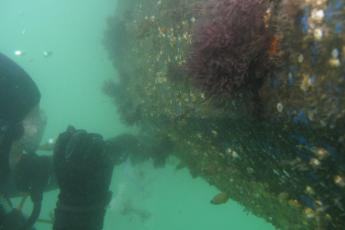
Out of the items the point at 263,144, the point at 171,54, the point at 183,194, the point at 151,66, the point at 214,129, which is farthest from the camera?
the point at 183,194

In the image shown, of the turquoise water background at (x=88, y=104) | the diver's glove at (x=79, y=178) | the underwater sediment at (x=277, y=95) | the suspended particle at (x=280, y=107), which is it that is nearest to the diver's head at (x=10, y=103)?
the diver's glove at (x=79, y=178)

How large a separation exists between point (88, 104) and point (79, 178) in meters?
64.0

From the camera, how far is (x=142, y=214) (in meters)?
27.2

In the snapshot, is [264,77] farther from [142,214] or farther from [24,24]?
[24,24]

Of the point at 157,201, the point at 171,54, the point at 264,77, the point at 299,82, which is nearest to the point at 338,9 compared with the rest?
the point at 299,82

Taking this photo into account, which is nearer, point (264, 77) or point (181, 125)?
point (264, 77)

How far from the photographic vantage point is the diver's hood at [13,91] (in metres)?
6.62

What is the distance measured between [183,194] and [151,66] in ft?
183

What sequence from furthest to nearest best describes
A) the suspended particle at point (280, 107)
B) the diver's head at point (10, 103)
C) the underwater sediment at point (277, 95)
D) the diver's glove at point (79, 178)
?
the diver's head at point (10, 103)
the diver's glove at point (79, 178)
the suspended particle at point (280, 107)
the underwater sediment at point (277, 95)

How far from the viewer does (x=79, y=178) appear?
6.04 meters

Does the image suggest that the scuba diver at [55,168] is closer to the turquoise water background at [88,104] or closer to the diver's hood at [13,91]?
the diver's hood at [13,91]

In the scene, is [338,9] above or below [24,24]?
below

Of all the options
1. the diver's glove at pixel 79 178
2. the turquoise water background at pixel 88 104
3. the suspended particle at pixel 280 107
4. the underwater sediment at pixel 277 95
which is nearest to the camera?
the underwater sediment at pixel 277 95

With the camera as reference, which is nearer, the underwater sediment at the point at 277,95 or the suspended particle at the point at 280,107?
the underwater sediment at the point at 277,95
